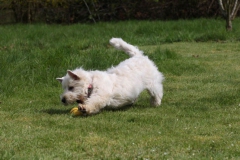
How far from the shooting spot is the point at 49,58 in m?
9.61

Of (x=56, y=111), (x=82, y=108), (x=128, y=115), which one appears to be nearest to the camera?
(x=82, y=108)

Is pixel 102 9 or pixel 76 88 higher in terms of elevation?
pixel 76 88

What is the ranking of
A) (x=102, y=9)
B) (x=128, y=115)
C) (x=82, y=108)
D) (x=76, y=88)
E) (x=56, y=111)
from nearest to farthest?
(x=82, y=108) → (x=128, y=115) → (x=76, y=88) → (x=56, y=111) → (x=102, y=9)

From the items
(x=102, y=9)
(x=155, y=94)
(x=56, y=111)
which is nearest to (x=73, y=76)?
(x=56, y=111)

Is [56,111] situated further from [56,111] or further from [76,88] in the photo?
[76,88]

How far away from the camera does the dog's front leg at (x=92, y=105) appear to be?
6.27m

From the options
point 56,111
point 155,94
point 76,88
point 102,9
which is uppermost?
point 76,88

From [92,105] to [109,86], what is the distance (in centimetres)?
42

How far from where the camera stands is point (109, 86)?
6.61 m

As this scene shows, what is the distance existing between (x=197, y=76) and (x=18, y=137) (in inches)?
202

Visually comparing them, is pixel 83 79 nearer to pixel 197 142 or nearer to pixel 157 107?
pixel 157 107

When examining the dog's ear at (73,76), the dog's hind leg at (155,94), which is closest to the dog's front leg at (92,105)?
the dog's ear at (73,76)

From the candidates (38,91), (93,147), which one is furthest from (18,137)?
(38,91)

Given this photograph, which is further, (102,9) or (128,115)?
(102,9)
